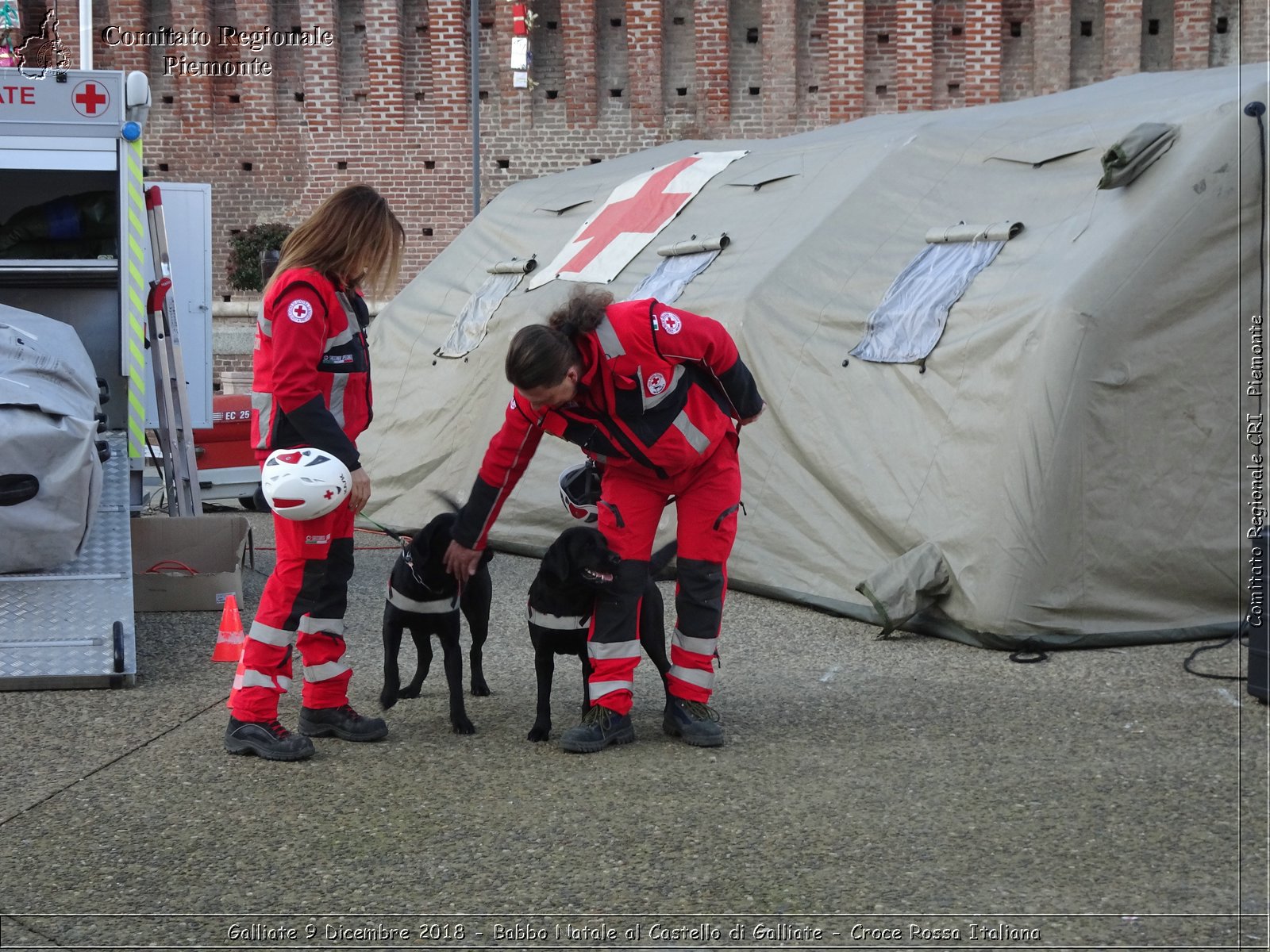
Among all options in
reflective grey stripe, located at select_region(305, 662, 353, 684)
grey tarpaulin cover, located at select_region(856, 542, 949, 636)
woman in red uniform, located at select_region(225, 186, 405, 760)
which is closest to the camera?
woman in red uniform, located at select_region(225, 186, 405, 760)

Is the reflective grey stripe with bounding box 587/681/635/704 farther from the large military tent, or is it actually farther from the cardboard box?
the cardboard box

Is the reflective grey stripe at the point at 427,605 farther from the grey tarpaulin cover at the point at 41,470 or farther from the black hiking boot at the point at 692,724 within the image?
the grey tarpaulin cover at the point at 41,470

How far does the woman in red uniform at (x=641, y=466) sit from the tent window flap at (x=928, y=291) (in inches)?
92.7

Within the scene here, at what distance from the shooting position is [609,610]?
4.32 m

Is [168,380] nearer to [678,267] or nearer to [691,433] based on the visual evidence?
[678,267]

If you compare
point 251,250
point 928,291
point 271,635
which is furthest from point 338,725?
point 251,250

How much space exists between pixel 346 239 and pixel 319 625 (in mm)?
1240

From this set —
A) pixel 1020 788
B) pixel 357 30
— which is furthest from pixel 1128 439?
pixel 357 30

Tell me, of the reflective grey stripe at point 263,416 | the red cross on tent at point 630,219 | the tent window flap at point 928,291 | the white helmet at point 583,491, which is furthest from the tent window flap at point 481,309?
the reflective grey stripe at point 263,416

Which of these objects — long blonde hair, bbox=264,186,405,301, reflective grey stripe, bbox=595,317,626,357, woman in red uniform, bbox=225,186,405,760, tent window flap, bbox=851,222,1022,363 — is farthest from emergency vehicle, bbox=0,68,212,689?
tent window flap, bbox=851,222,1022,363

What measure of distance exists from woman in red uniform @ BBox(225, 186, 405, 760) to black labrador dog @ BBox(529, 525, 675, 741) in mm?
640

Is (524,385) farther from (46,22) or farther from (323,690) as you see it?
(46,22)

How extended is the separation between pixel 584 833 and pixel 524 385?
51.6 inches

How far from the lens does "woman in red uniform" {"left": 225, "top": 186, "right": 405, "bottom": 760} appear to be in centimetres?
405
